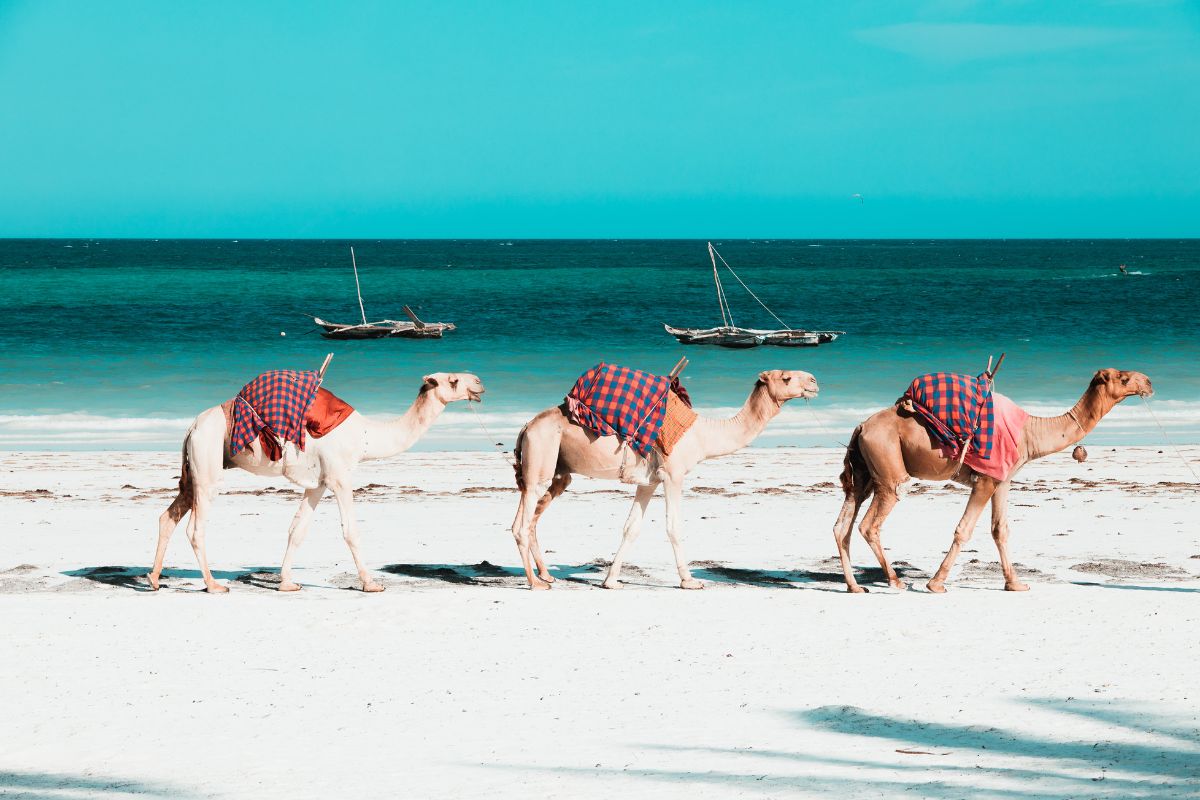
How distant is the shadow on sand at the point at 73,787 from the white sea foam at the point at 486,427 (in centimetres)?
1516

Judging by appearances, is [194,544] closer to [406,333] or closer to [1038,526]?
→ [1038,526]

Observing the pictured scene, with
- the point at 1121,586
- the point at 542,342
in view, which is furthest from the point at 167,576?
the point at 542,342

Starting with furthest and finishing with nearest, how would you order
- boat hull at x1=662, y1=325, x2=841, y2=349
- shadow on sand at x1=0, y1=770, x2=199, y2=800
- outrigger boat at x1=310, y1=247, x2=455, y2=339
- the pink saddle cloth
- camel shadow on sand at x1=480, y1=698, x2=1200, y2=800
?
outrigger boat at x1=310, y1=247, x2=455, y2=339
boat hull at x1=662, y1=325, x2=841, y2=349
the pink saddle cloth
shadow on sand at x1=0, y1=770, x2=199, y2=800
camel shadow on sand at x1=480, y1=698, x2=1200, y2=800

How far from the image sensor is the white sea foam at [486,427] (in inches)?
885

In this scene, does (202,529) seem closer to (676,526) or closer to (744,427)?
(676,526)

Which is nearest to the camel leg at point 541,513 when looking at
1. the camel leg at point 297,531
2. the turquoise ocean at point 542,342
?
the camel leg at point 297,531

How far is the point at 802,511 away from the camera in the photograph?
14.5m

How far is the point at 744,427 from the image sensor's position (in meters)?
10.6

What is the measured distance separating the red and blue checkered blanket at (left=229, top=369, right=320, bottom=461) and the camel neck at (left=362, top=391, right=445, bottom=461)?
57 centimetres

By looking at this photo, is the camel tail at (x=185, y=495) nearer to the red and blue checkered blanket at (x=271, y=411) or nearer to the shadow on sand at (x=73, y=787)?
the red and blue checkered blanket at (x=271, y=411)

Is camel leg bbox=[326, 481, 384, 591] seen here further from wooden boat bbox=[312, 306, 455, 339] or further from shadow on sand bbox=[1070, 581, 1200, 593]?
wooden boat bbox=[312, 306, 455, 339]

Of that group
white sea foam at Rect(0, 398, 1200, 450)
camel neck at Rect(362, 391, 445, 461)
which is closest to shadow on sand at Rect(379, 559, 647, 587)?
camel neck at Rect(362, 391, 445, 461)

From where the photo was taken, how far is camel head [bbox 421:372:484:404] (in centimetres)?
1030

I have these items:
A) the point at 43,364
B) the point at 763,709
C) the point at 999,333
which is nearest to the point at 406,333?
the point at 43,364
